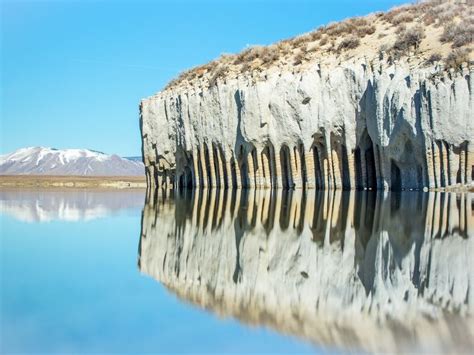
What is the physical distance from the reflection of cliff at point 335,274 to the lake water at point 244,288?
19mm

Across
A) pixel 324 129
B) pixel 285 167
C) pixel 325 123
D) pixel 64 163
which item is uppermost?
pixel 64 163

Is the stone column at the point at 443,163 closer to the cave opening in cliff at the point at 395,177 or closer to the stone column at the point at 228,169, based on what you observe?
the cave opening in cliff at the point at 395,177

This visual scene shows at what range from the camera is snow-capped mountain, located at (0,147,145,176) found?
160 meters

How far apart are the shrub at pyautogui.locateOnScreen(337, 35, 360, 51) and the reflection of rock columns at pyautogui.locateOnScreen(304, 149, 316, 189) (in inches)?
338

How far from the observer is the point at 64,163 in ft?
547

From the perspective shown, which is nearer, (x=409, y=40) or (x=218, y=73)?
(x=409, y=40)

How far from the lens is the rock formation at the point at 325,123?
77.6 ft

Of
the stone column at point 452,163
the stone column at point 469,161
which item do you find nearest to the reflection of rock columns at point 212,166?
the stone column at point 452,163

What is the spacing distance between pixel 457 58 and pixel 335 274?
21420mm

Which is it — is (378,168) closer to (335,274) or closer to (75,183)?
(335,274)

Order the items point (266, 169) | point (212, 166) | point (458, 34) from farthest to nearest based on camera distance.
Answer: point (212, 166) < point (266, 169) < point (458, 34)

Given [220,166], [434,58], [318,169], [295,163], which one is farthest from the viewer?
[220,166]

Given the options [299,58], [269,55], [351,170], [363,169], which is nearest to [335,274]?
[351,170]

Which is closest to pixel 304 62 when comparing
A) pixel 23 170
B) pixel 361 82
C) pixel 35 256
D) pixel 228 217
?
pixel 361 82
